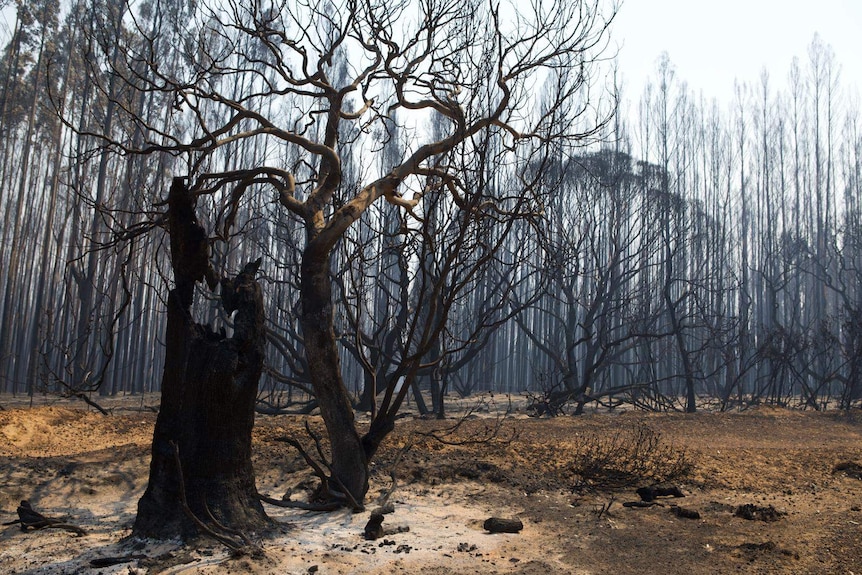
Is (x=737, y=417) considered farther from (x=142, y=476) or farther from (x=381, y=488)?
(x=142, y=476)

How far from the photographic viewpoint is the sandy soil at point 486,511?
429 centimetres

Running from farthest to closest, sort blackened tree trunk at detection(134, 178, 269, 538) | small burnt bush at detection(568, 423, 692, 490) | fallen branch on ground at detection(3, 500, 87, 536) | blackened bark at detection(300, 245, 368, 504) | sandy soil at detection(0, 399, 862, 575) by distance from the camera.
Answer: small burnt bush at detection(568, 423, 692, 490) → blackened bark at detection(300, 245, 368, 504) → fallen branch on ground at detection(3, 500, 87, 536) → blackened tree trunk at detection(134, 178, 269, 538) → sandy soil at detection(0, 399, 862, 575)

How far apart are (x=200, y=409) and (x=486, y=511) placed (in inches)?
111

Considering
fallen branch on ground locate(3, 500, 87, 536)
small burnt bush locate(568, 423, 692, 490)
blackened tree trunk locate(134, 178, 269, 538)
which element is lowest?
fallen branch on ground locate(3, 500, 87, 536)

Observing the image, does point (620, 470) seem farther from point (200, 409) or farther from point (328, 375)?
point (200, 409)

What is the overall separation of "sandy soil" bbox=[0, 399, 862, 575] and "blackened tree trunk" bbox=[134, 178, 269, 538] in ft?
0.79

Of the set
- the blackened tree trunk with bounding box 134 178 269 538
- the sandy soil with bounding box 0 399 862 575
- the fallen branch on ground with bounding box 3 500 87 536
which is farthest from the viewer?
the fallen branch on ground with bounding box 3 500 87 536

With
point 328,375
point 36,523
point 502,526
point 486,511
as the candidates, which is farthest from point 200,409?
point 486,511

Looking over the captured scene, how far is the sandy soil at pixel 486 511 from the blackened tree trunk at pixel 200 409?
241 mm

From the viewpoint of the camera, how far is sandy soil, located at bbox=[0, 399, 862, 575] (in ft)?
14.1

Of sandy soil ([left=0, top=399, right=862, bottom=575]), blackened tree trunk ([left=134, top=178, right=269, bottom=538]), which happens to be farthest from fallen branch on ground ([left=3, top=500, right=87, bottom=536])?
blackened tree trunk ([left=134, top=178, right=269, bottom=538])

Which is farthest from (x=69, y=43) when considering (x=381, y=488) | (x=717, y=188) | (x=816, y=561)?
(x=717, y=188)

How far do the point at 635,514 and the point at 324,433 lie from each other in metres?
4.82

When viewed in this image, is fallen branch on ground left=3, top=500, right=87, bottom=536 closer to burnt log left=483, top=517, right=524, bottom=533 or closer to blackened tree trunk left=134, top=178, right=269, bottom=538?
blackened tree trunk left=134, top=178, right=269, bottom=538
